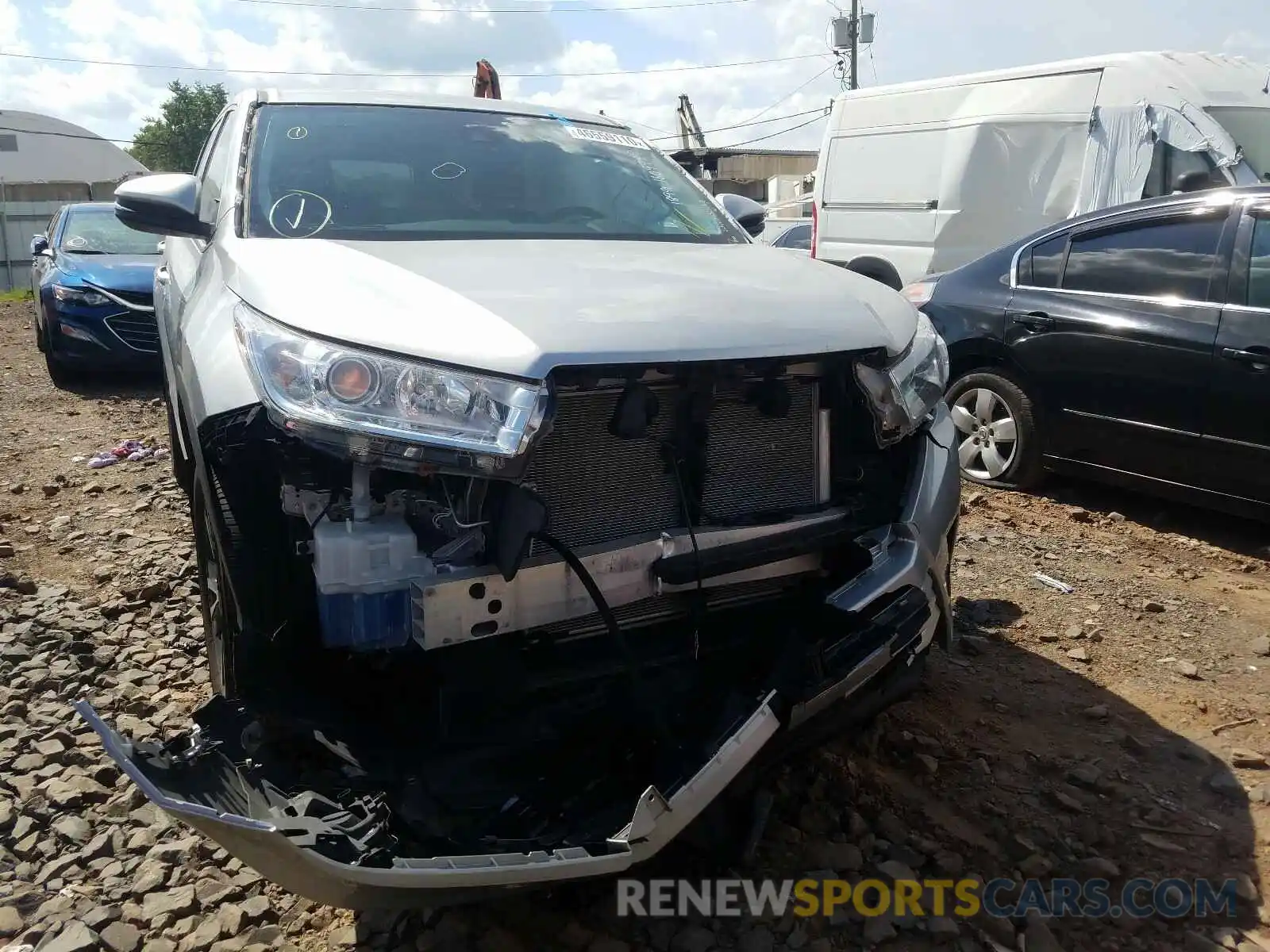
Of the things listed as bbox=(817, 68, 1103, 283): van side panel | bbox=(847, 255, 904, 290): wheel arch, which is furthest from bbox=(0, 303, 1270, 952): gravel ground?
bbox=(817, 68, 1103, 283): van side panel

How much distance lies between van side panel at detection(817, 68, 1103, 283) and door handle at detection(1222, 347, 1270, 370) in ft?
13.8

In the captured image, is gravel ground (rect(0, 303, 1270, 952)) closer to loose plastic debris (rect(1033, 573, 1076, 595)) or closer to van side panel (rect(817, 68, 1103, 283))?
loose plastic debris (rect(1033, 573, 1076, 595))

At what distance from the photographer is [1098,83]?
26.0 feet

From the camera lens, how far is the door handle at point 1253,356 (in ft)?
13.8

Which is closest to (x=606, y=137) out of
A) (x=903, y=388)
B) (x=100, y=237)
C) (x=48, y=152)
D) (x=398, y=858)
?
(x=903, y=388)

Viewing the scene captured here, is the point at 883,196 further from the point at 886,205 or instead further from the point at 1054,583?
the point at 1054,583

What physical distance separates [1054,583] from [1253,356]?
1242 mm

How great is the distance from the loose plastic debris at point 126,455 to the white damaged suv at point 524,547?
370 cm

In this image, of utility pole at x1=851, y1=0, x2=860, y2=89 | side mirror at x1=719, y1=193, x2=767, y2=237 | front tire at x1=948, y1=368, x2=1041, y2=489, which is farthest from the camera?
utility pole at x1=851, y1=0, x2=860, y2=89

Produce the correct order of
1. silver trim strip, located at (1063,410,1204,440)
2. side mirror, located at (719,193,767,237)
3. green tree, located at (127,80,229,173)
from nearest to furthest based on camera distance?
side mirror, located at (719,193,767,237) < silver trim strip, located at (1063,410,1204,440) < green tree, located at (127,80,229,173)

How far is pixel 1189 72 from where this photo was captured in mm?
7816

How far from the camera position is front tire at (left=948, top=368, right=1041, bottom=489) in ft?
17.0

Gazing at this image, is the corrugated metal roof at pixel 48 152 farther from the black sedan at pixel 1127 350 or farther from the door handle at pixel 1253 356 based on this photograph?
the door handle at pixel 1253 356

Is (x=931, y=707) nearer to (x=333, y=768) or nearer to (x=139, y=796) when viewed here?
(x=333, y=768)
